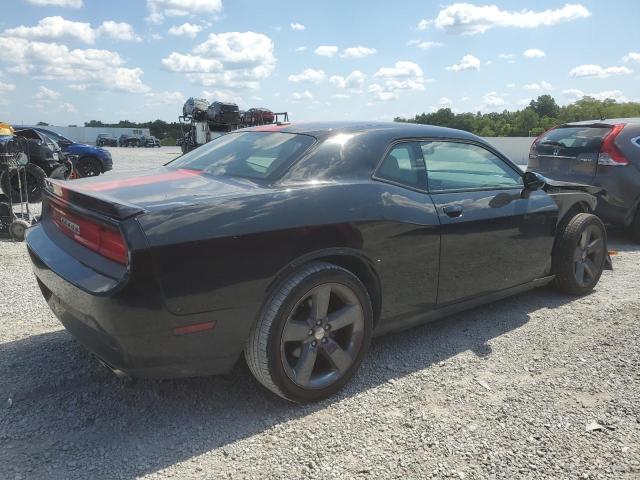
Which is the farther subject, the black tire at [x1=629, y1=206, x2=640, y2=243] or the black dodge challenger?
the black tire at [x1=629, y1=206, x2=640, y2=243]

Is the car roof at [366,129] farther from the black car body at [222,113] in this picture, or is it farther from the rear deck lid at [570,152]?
the black car body at [222,113]

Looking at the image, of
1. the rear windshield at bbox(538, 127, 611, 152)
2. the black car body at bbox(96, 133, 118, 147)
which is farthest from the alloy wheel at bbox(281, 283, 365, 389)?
the black car body at bbox(96, 133, 118, 147)

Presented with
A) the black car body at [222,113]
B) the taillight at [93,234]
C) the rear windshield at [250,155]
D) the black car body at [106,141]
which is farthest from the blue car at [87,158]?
the black car body at [106,141]

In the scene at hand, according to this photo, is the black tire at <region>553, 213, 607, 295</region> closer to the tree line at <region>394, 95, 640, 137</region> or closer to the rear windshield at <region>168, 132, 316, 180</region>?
the rear windshield at <region>168, 132, 316, 180</region>

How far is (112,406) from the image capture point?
2701 millimetres

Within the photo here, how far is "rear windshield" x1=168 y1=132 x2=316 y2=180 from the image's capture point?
115 inches

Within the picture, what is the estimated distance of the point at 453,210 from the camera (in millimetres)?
3305

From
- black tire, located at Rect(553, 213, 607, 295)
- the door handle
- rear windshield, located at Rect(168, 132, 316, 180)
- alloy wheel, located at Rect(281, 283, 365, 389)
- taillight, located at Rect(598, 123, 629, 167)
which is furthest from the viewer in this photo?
taillight, located at Rect(598, 123, 629, 167)

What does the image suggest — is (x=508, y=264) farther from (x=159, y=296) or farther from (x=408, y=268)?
(x=159, y=296)

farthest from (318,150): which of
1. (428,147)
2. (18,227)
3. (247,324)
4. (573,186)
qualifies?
(18,227)

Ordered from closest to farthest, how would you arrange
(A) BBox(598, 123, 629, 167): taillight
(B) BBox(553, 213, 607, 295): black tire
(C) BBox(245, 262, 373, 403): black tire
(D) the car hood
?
(D) the car hood → (C) BBox(245, 262, 373, 403): black tire → (B) BBox(553, 213, 607, 295): black tire → (A) BBox(598, 123, 629, 167): taillight

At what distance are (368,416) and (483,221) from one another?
1.55 meters

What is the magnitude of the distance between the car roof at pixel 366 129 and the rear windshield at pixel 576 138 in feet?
11.7

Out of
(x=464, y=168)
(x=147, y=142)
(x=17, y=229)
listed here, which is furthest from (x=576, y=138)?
(x=147, y=142)
